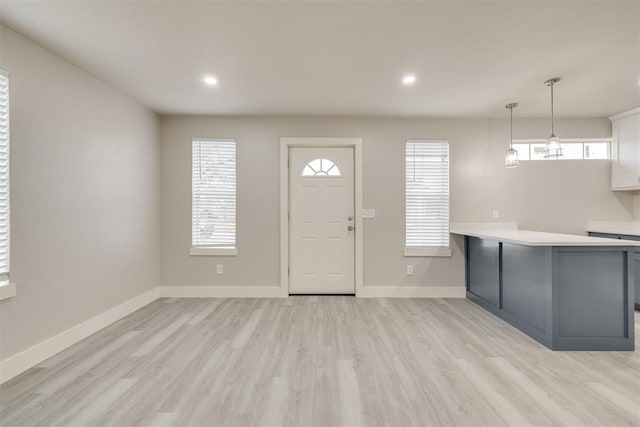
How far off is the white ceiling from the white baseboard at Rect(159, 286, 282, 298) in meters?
2.42

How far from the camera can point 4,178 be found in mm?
2273

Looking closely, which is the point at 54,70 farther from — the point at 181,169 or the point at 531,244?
the point at 531,244

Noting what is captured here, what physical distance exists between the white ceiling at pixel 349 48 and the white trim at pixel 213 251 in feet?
6.26

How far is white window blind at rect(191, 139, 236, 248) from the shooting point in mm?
4418

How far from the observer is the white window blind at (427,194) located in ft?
14.6

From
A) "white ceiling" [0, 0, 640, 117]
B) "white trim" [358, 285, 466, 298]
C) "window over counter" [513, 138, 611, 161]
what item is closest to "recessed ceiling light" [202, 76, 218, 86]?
"white ceiling" [0, 0, 640, 117]

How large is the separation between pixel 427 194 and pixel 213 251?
304 cm

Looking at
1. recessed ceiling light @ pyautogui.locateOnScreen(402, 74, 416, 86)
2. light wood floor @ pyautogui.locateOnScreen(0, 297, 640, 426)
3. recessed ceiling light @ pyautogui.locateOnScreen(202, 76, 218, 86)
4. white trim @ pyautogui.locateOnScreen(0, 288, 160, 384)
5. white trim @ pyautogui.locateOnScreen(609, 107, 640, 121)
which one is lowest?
light wood floor @ pyautogui.locateOnScreen(0, 297, 640, 426)

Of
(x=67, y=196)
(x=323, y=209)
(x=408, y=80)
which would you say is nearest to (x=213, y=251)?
(x=323, y=209)

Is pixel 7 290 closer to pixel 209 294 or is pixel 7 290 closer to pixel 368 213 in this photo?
pixel 209 294

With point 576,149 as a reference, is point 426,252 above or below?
below

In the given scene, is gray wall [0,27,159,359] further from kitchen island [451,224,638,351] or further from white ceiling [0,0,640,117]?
kitchen island [451,224,638,351]

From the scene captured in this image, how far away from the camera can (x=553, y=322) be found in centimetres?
273

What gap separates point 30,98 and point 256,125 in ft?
7.85
